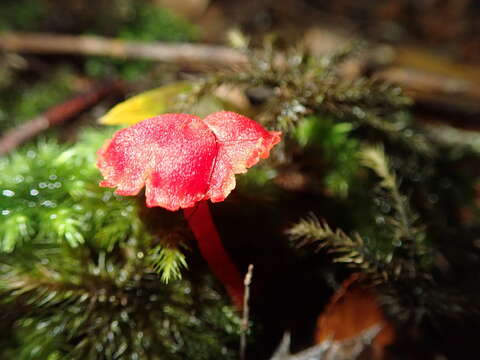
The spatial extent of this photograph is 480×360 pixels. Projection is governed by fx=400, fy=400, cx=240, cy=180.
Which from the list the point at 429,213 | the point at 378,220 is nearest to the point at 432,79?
the point at 429,213

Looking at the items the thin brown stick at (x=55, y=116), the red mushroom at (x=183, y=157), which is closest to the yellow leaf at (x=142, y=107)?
the red mushroom at (x=183, y=157)

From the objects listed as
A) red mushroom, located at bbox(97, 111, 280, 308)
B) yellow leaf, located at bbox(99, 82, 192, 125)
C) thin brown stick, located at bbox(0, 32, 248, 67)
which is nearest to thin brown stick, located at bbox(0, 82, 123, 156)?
thin brown stick, located at bbox(0, 32, 248, 67)

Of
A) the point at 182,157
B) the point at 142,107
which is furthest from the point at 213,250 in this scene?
the point at 142,107

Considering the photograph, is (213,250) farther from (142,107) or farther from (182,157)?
(142,107)

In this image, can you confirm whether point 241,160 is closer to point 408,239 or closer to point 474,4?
point 408,239

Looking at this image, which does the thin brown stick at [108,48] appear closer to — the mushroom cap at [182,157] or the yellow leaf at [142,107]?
the yellow leaf at [142,107]

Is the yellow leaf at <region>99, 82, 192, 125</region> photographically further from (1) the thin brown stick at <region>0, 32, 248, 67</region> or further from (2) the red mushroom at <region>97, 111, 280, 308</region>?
(1) the thin brown stick at <region>0, 32, 248, 67</region>
